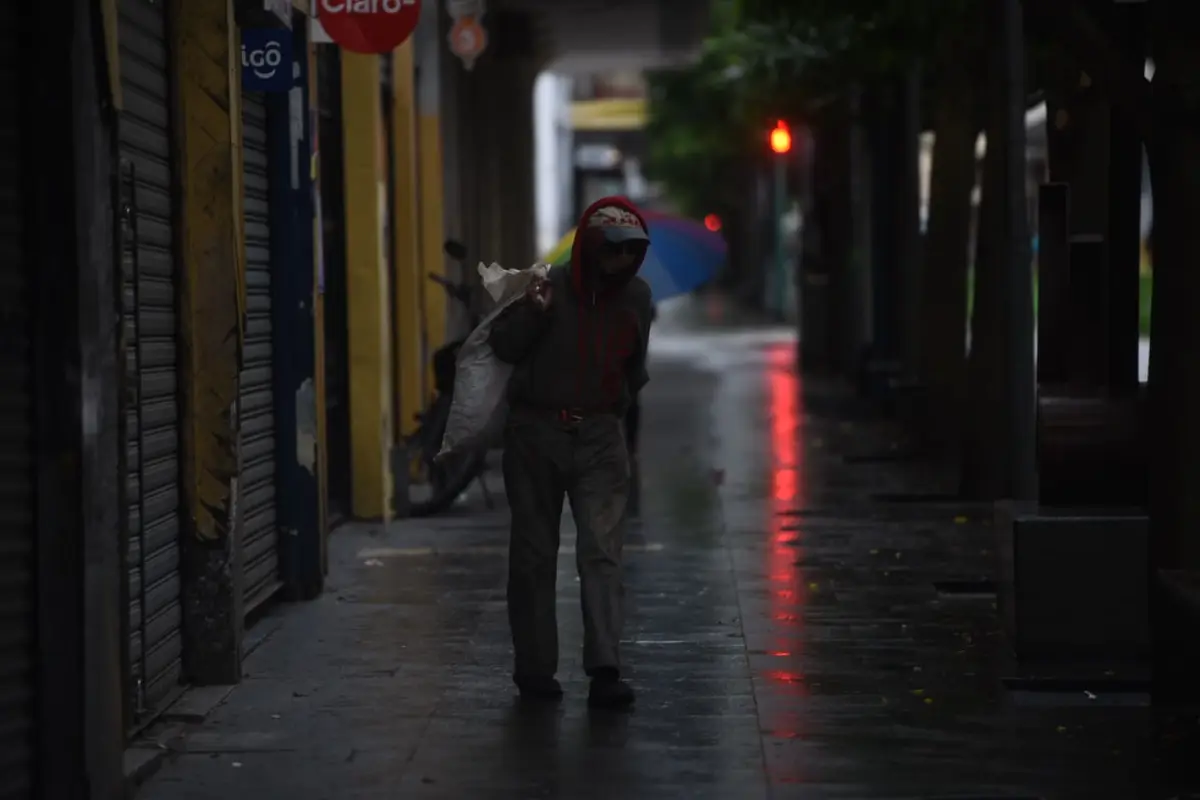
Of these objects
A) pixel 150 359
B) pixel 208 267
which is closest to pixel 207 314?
pixel 208 267

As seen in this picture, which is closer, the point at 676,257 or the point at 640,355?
the point at 640,355

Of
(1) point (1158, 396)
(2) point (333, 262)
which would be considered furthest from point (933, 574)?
(2) point (333, 262)

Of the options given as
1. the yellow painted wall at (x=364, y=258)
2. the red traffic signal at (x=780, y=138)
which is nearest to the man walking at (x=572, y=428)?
the yellow painted wall at (x=364, y=258)

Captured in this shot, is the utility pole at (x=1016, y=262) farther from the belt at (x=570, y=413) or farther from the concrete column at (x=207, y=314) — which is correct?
the concrete column at (x=207, y=314)

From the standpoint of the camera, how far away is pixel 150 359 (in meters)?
8.66

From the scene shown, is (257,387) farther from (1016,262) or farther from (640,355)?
(1016,262)

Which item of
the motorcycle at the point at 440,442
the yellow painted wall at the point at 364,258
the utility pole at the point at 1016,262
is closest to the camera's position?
the utility pole at the point at 1016,262

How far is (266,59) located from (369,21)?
1.27 m

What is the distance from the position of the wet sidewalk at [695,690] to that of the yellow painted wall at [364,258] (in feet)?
2.28

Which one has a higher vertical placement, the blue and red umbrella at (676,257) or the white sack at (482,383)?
the blue and red umbrella at (676,257)

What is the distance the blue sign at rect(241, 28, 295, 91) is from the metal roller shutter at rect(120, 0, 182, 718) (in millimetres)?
1260

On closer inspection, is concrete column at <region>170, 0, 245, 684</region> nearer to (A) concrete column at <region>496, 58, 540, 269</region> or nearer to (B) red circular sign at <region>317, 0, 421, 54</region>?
(B) red circular sign at <region>317, 0, 421, 54</region>

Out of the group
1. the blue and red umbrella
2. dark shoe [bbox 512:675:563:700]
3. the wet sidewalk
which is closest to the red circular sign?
the wet sidewalk

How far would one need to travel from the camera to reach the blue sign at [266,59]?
10.3 meters
